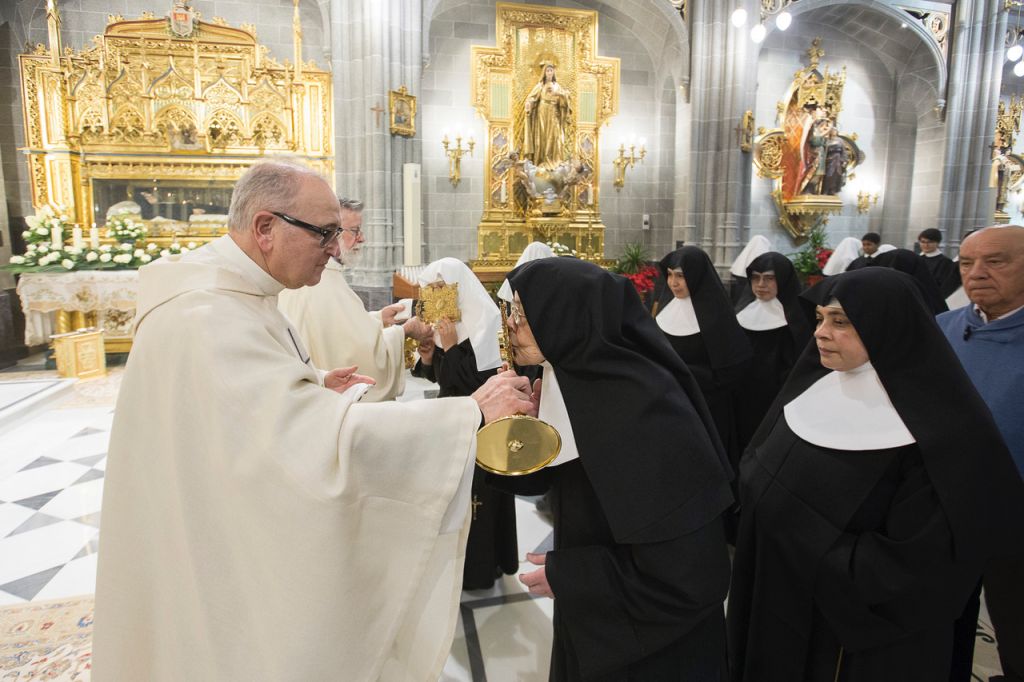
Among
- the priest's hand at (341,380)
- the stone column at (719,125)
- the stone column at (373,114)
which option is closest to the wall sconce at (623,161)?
the stone column at (719,125)

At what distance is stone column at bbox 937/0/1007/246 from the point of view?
13.0 m

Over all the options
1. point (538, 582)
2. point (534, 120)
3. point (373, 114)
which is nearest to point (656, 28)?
point (534, 120)

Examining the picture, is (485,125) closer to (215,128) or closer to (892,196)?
(215,128)

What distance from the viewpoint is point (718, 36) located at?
37.9 ft

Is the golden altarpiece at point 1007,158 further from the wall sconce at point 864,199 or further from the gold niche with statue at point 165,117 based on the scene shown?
the gold niche with statue at point 165,117

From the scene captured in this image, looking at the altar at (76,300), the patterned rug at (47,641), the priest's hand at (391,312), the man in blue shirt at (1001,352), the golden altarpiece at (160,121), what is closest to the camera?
the man in blue shirt at (1001,352)

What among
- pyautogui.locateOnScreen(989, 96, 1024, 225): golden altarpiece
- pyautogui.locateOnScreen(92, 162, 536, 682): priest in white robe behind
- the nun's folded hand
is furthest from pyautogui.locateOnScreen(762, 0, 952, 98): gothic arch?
pyautogui.locateOnScreen(92, 162, 536, 682): priest in white robe behind

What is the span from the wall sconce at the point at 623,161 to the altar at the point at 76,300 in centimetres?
862

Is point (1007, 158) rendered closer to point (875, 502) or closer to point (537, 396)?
point (875, 502)

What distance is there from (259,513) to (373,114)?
8.69 m

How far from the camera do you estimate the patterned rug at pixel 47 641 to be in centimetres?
291

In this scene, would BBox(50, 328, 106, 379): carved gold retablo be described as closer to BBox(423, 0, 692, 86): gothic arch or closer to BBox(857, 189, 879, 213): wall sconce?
BBox(423, 0, 692, 86): gothic arch

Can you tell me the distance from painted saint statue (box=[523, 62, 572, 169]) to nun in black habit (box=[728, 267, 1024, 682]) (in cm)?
989

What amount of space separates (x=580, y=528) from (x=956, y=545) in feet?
3.66
